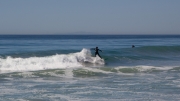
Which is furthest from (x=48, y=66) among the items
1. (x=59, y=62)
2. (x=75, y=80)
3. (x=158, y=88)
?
(x=158, y=88)

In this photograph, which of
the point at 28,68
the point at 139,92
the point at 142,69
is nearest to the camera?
the point at 139,92

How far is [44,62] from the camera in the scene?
2461cm

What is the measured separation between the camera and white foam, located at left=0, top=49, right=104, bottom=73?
74.2ft

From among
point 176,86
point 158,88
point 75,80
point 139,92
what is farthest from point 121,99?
point 75,80

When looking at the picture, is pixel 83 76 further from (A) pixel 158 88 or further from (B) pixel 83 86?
(A) pixel 158 88

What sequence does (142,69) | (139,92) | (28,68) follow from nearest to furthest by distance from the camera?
(139,92) → (142,69) → (28,68)

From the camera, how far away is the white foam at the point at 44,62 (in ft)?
74.2

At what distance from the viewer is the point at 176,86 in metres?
14.4

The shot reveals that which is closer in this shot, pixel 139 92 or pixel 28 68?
pixel 139 92

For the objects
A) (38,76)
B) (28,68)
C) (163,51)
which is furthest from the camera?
(163,51)

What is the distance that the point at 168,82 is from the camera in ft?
50.8

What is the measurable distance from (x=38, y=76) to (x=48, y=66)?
6009 mm

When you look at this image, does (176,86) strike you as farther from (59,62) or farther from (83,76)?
(59,62)

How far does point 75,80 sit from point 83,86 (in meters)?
2.07
